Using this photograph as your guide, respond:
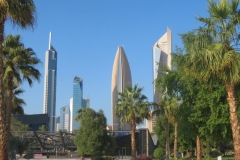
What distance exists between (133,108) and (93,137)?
5.93 meters

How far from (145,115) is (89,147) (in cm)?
745

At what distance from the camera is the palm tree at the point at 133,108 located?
40.1 m

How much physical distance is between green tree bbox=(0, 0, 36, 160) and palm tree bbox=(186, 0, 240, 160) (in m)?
7.92

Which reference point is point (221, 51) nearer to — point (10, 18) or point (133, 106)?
point (10, 18)

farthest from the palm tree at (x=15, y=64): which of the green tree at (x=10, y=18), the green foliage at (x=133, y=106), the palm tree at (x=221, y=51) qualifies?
the green foliage at (x=133, y=106)

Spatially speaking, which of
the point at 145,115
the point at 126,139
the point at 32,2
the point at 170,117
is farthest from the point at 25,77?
the point at 126,139

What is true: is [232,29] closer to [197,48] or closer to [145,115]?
[197,48]

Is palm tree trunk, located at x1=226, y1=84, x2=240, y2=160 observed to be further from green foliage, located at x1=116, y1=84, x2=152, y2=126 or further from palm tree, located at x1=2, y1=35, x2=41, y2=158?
green foliage, located at x1=116, y1=84, x2=152, y2=126

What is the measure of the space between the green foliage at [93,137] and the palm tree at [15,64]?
1914cm

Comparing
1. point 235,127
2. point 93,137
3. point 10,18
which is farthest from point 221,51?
point 93,137

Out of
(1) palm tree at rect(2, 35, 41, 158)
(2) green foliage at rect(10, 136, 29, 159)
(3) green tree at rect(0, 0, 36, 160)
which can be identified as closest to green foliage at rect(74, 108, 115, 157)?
(2) green foliage at rect(10, 136, 29, 159)

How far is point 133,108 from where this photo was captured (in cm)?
3997

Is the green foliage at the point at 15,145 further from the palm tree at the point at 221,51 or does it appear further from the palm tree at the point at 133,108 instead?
the palm tree at the point at 221,51

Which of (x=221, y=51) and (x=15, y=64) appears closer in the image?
(x=221, y=51)
